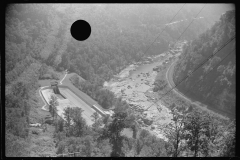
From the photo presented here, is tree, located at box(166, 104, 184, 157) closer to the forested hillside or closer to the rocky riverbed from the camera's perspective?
the rocky riverbed

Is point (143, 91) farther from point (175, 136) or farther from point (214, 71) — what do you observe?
point (175, 136)

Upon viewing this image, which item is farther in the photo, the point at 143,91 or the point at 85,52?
the point at 85,52


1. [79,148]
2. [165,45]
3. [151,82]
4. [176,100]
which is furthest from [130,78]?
[79,148]

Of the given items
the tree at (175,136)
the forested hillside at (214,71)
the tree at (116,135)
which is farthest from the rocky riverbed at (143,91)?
the tree at (116,135)

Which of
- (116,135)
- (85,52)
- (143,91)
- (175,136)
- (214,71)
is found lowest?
(175,136)

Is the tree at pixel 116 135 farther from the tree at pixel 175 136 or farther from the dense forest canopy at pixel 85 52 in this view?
the tree at pixel 175 136

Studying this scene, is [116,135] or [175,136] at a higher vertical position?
[116,135]

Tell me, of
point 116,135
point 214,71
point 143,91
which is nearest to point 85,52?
point 143,91

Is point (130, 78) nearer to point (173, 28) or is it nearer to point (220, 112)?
point (220, 112)
